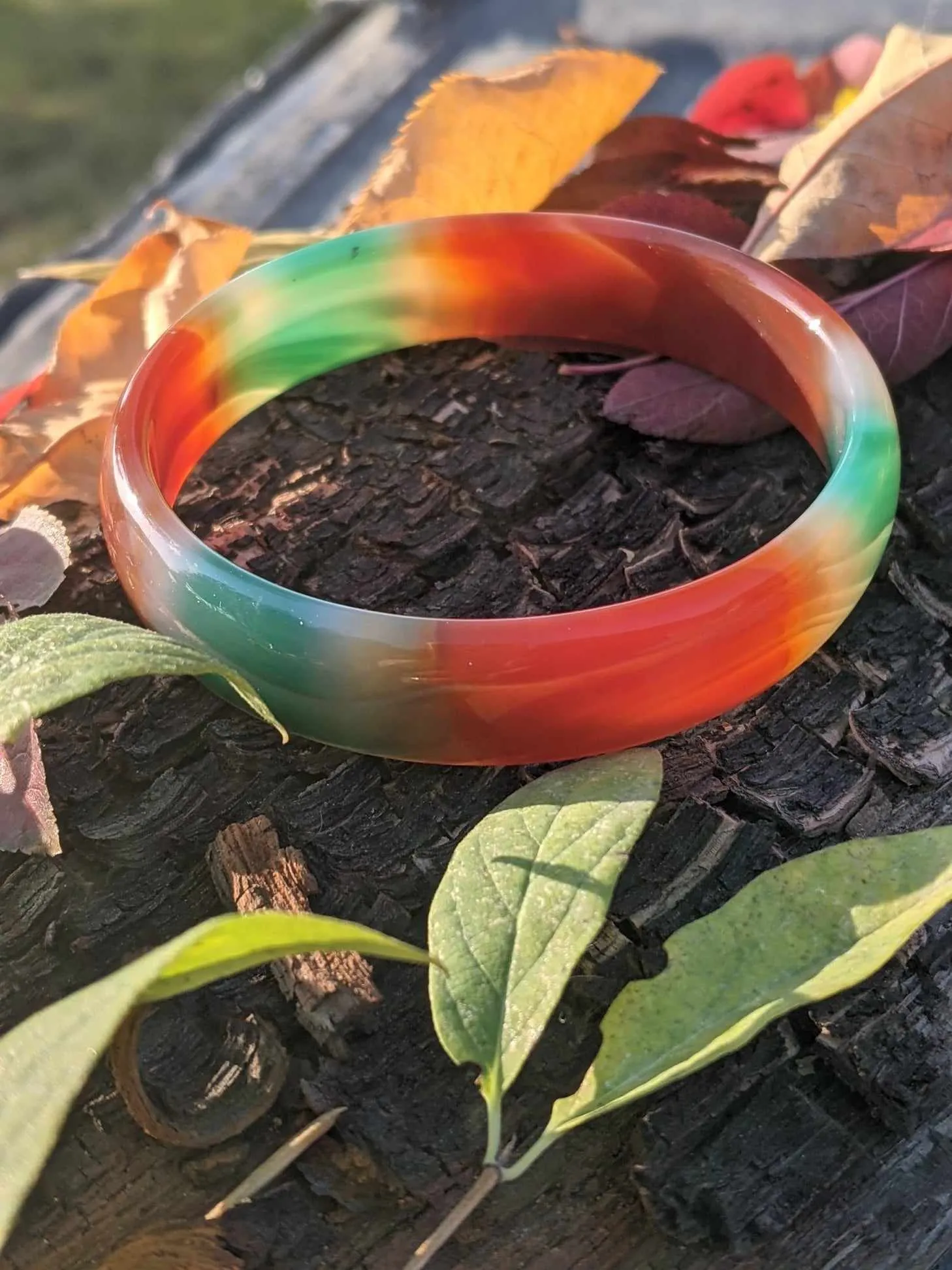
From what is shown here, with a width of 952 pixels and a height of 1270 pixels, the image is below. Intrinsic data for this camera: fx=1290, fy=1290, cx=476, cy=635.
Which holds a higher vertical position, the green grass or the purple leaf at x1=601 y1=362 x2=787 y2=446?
the purple leaf at x1=601 y1=362 x2=787 y2=446

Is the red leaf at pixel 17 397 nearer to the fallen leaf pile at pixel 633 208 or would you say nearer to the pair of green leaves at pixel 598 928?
the fallen leaf pile at pixel 633 208

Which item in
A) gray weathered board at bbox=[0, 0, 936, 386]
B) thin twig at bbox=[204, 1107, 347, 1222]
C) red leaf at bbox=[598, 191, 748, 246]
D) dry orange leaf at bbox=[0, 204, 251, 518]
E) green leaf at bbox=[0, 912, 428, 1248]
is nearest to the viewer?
green leaf at bbox=[0, 912, 428, 1248]

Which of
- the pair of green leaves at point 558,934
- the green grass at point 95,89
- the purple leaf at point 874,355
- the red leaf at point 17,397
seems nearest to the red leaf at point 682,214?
the purple leaf at point 874,355

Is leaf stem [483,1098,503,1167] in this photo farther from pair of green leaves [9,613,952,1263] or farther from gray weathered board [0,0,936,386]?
gray weathered board [0,0,936,386]

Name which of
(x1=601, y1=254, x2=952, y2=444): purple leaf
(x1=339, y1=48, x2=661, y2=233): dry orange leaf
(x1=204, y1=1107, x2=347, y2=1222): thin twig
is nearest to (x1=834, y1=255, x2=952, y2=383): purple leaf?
(x1=601, y1=254, x2=952, y2=444): purple leaf

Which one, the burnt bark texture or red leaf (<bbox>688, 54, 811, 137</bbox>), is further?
red leaf (<bbox>688, 54, 811, 137</bbox>)

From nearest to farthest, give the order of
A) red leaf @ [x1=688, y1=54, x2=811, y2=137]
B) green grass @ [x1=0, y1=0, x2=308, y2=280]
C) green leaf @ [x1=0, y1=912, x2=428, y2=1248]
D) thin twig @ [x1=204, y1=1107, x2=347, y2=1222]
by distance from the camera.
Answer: green leaf @ [x1=0, y1=912, x2=428, y2=1248]
thin twig @ [x1=204, y1=1107, x2=347, y2=1222]
red leaf @ [x1=688, y1=54, x2=811, y2=137]
green grass @ [x1=0, y1=0, x2=308, y2=280]
